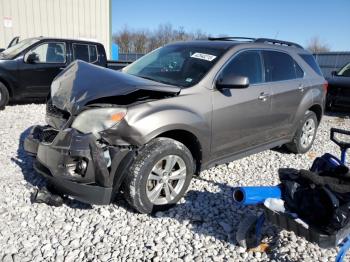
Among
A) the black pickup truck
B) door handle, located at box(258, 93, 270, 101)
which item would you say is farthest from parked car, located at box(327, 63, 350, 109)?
door handle, located at box(258, 93, 270, 101)

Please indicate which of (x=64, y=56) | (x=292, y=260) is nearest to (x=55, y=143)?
(x=292, y=260)

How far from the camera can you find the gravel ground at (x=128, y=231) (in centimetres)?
288

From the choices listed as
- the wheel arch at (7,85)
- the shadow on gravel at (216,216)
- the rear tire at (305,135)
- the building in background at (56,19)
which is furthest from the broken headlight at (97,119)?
the building in background at (56,19)

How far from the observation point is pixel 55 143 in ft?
10.4

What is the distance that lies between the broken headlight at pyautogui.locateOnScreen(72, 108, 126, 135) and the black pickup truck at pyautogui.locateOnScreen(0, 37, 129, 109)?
5.80 m

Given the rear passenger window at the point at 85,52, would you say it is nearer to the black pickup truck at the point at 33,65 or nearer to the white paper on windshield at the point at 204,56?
the black pickup truck at the point at 33,65

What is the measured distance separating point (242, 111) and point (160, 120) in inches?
50.0

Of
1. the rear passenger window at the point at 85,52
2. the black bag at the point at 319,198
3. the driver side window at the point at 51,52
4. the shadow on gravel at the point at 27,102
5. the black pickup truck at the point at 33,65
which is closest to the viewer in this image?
the black bag at the point at 319,198

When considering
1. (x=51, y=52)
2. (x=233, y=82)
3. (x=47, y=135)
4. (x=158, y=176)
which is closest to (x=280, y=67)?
(x=233, y=82)

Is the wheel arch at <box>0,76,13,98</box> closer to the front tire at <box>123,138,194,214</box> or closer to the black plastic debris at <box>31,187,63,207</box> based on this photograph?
the black plastic debris at <box>31,187,63,207</box>

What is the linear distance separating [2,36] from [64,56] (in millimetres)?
7124

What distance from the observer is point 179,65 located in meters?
4.18

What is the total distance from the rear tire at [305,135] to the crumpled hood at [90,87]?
2.80 m

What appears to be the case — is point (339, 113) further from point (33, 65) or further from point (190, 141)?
point (33, 65)
